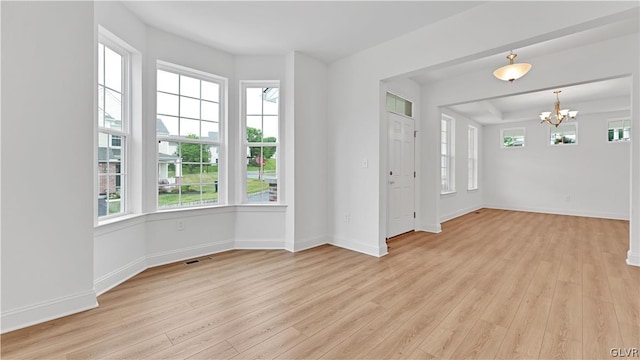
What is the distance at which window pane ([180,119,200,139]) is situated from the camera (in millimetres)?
3538

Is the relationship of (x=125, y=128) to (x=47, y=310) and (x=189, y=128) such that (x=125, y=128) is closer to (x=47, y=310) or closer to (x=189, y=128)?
(x=189, y=128)

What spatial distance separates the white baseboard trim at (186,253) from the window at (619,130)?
896 cm

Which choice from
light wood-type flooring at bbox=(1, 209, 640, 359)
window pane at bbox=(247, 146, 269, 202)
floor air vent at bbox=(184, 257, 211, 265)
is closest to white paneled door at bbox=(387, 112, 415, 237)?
light wood-type flooring at bbox=(1, 209, 640, 359)

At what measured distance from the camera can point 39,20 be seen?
1.99 meters

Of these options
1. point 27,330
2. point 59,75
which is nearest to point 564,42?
point 59,75

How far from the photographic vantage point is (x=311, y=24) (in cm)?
313

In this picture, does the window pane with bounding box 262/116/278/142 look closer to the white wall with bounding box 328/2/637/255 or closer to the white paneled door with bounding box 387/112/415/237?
the white wall with bounding box 328/2/637/255

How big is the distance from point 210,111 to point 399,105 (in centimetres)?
320

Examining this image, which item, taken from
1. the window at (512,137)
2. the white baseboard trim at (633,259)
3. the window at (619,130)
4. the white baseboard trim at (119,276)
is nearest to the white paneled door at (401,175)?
the white baseboard trim at (633,259)

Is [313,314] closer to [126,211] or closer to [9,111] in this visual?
[126,211]

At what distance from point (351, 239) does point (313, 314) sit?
1.94 meters

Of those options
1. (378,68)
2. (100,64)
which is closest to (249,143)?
(100,64)

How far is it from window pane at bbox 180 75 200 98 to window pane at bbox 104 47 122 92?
695 millimetres

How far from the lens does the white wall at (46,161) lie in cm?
190
